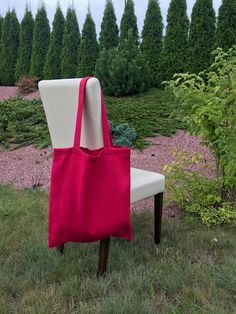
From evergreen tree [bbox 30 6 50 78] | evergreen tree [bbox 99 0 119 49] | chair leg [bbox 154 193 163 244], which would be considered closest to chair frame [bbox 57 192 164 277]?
chair leg [bbox 154 193 163 244]

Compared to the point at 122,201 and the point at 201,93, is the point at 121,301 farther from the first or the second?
the point at 201,93

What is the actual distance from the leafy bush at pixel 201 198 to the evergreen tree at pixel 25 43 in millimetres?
11677

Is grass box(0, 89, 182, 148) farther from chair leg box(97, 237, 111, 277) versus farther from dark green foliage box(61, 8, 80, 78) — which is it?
dark green foliage box(61, 8, 80, 78)

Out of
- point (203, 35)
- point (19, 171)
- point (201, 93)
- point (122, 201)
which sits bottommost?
point (19, 171)

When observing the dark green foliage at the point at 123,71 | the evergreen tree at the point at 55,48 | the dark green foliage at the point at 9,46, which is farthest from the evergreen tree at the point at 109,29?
the dark green foliage at the point at 9,46

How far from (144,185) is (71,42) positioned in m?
10.6

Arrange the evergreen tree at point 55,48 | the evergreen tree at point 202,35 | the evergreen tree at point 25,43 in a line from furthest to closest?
the evergreen tree at point 25,43, the evergreen tree at point 55,48, the evergreen tree at point 202,35

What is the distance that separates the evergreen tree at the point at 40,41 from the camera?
13711 mm

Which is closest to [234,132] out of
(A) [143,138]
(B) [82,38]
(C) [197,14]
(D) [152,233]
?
(D) [152,233]

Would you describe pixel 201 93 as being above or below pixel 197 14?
below

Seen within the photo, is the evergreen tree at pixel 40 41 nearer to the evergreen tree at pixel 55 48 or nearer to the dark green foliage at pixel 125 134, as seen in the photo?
the evergreen tree at pixel 55 48

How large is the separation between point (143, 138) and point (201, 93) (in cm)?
269

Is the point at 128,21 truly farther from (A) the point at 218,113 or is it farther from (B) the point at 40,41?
(A) the point at 218,113

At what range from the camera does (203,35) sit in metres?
10.1
